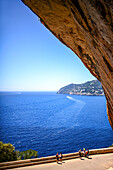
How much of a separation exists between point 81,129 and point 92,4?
53672 mm

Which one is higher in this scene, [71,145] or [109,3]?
[109,3]

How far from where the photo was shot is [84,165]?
43.9 feet

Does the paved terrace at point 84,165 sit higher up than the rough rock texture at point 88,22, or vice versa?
the rough rock texture at point 88,22

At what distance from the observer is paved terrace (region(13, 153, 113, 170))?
12898 mm

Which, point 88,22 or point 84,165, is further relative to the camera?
point 84,165

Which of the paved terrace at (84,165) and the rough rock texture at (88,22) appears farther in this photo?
the paved terrace at (84,165)

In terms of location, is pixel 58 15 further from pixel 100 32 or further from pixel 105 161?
pixel 105 161

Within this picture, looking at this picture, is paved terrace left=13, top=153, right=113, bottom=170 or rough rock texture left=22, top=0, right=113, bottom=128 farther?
paved terrace left=13, top=153, right=113, bottom=170

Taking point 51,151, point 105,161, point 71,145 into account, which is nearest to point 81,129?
point 71,145

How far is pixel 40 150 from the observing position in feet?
117

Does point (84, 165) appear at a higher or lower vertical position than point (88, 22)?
lower

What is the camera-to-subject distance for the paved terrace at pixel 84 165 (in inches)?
508

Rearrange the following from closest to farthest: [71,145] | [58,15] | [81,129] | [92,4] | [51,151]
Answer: [92,4], [58,15], [51,151], [71,145], [81,129]

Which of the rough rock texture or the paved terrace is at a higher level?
the rough rock texture
